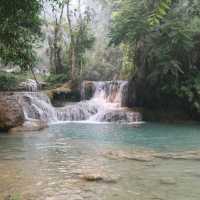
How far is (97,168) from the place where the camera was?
7172mm

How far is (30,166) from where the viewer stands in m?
7.33

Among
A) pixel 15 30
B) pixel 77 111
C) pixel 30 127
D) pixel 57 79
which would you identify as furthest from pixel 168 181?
pixel 57 79

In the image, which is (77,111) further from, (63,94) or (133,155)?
(133,155)

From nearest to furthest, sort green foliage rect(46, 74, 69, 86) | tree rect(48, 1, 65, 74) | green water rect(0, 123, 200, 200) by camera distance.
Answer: green water rect(0, 123, 200, 200) → green foliage rect(46, 74, 69, 86) → tree rect(48, 1, 65, 74)

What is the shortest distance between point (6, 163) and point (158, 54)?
11.7 meters

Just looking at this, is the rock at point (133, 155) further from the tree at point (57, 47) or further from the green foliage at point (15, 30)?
the tree at point (57, 47)

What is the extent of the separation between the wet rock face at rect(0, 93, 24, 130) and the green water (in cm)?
199

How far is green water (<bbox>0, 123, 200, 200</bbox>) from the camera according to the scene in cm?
547

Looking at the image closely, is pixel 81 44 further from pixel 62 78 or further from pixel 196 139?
pixel 196 139

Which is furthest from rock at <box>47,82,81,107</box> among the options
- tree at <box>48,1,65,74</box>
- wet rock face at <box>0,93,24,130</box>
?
wet rock face at <box>0,93,24,130</box>

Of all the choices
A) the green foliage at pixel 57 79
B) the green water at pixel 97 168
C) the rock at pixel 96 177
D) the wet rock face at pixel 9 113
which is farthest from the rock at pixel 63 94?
the rock at pixel 96 177

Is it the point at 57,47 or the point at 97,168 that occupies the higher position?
the point at 57,47

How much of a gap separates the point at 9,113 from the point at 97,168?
7733mm

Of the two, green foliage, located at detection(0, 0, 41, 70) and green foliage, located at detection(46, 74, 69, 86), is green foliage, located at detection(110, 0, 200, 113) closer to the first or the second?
green foliage, located at detection(46, 74, 69, 86)
